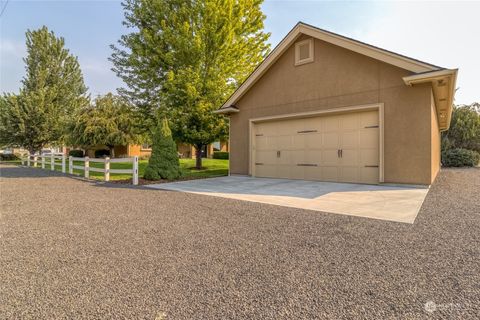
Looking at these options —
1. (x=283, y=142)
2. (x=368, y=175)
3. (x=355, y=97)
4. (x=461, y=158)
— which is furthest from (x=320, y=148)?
(x=461, y=158)

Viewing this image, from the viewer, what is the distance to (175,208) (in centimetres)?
542

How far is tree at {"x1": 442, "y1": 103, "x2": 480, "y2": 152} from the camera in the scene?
21375 mm

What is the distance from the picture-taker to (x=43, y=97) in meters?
25.0

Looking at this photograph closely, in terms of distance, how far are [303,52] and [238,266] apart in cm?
936

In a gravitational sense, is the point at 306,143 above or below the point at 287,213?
above

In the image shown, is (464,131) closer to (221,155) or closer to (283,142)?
(283,142)

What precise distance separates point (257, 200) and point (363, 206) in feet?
7.71

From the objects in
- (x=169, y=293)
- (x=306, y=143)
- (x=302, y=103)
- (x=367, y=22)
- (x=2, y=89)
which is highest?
(x=2, y=89)

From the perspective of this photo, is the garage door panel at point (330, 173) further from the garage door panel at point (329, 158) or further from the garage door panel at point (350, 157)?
the garage door panel at point (350, 157)

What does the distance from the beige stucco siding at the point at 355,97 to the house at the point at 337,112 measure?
1.1 inches

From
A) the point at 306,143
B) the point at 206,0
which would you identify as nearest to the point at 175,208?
the point at 306,143

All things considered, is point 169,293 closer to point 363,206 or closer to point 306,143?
point 363,206

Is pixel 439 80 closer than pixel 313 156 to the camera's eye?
Yes

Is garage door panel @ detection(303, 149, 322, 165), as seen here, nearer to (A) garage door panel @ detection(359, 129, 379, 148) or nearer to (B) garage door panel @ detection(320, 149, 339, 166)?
(B) garage door panel @ detection(320, 149, 339, 166)
